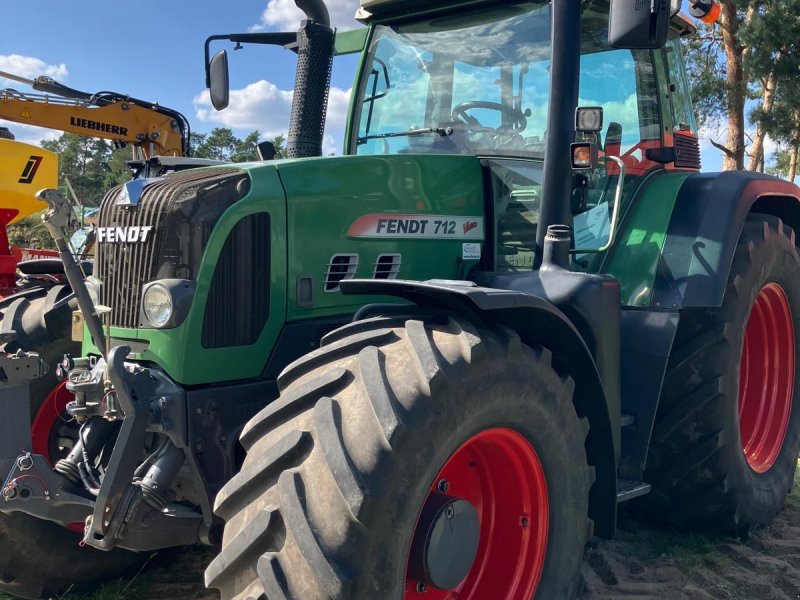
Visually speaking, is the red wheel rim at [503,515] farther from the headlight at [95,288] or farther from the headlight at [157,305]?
the headlight at [95,288]

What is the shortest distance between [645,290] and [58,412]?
262cm

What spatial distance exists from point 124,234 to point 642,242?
2202 millimetres

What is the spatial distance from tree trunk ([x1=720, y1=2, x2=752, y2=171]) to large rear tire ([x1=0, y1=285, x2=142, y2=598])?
12704 millimetres

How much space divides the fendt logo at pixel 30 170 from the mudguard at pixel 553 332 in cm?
660

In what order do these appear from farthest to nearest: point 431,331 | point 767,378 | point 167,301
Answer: point 767,378 < point 167,301 < point 431,331

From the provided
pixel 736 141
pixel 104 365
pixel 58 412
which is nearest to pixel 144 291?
pixel 104 365

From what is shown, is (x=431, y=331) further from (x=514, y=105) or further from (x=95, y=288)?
(x=514, y=105)

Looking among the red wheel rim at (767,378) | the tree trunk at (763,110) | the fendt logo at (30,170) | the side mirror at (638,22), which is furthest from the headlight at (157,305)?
the tree trunk at (763,110)

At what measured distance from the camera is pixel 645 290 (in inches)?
137

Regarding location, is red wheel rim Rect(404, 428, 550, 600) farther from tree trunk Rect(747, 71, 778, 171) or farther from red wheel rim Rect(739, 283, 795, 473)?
tree trunk Rect(747, 71, 778, 171)

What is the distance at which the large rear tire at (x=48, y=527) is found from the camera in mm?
3248

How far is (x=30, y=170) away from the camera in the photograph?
26.3 ft

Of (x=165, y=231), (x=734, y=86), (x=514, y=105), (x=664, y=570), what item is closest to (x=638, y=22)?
(x=514, y=105)

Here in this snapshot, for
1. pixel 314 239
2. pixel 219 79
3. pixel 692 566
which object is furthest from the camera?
pixel 219 79
